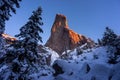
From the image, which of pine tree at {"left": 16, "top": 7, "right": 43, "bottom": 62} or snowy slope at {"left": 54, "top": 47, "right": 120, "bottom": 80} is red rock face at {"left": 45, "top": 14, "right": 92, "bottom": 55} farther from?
pine tree at {"left": 16, "top": 7, "right": 43, "bottom": 62}

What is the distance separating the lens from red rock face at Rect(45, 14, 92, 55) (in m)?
85.1

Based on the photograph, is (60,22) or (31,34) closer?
(31,34)

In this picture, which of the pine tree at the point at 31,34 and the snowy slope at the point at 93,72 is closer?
the snowy slope at the point at 93,72

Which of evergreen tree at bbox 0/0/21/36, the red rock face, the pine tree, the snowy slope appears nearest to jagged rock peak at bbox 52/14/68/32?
the red rock face

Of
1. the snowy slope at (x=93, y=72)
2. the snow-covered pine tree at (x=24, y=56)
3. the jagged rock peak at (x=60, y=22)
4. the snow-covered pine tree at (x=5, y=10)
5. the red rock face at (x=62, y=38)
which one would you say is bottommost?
the snowy slope at (x=93, y=72)

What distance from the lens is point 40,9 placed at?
740 inches

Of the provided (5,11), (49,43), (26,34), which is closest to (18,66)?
(26,34)

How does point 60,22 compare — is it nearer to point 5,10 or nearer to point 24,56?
point 24,56

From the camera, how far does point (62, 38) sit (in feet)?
292

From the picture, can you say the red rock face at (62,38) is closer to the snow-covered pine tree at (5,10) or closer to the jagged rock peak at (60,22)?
the jagged rock peak at (60,22)

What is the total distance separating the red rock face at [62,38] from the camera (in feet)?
279

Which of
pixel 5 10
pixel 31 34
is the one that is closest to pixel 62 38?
pixel 31 34

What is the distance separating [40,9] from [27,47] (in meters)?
4.79

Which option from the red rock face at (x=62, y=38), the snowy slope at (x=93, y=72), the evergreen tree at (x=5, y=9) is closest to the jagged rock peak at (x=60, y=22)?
Result: the red rock face at (x=62, y=38)
